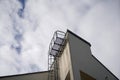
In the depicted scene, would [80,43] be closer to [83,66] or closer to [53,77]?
[83,66]

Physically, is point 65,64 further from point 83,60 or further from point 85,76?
point 85,76

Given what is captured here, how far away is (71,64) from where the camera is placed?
47.1ft

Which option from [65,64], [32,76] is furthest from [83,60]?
[32,76]

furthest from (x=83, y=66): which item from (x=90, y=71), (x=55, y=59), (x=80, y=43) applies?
(x=55, y=59)

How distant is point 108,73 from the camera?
1902 cm

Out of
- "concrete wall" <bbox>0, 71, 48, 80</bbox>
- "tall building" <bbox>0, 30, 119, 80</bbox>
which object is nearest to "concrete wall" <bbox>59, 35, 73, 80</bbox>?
"tall building" <bbox>0, 30, 119, 80</bbox>

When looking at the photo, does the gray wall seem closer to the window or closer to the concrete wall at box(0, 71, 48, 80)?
the window

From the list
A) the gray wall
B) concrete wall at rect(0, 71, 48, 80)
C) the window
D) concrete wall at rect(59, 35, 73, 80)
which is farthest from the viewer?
concrete wall at rect(0, 71, 48, 80)

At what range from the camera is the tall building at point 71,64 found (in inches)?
588

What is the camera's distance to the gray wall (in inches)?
584

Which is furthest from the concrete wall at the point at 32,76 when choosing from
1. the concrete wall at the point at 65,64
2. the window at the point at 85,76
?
the window at the point at 85,76

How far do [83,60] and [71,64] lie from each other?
1883mm

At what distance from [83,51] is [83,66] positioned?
1.83 metres

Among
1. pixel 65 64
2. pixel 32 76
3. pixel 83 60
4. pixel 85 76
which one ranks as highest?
pixel 83 60
